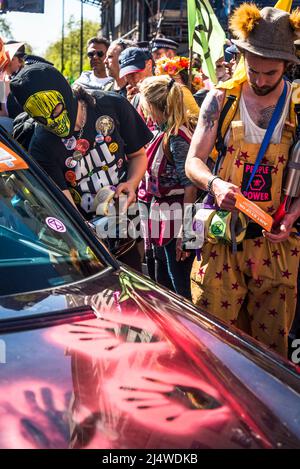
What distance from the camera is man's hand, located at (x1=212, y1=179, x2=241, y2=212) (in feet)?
10.6

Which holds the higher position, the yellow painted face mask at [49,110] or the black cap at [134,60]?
the yellow painted face mask at [49,110]

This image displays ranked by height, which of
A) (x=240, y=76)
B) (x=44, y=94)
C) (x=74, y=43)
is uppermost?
(x=240, y=76)

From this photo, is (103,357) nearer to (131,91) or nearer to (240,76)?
(240,76)

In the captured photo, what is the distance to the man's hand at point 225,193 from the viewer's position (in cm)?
323

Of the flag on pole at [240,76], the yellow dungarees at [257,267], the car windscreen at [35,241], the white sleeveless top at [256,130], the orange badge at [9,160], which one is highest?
the flag on pole at [240,76]

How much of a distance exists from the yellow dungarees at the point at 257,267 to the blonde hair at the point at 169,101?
3.69 ft

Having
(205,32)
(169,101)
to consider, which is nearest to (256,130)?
(169,101)

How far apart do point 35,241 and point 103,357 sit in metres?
0.77

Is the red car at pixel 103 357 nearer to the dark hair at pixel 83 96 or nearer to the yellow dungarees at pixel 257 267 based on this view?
the yellow dungarees at pixel 257 267

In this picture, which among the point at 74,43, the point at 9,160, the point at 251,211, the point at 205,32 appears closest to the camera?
the point at 9,160

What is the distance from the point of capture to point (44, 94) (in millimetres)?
3590

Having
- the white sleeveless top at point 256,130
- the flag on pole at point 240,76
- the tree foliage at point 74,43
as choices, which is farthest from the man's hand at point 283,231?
the tree foliage at point 74,43

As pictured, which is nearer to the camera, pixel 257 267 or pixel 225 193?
pixel 225 193

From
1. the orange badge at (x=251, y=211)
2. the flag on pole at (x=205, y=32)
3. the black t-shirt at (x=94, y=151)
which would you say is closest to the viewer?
the orange badge at (x=251, y=211)
